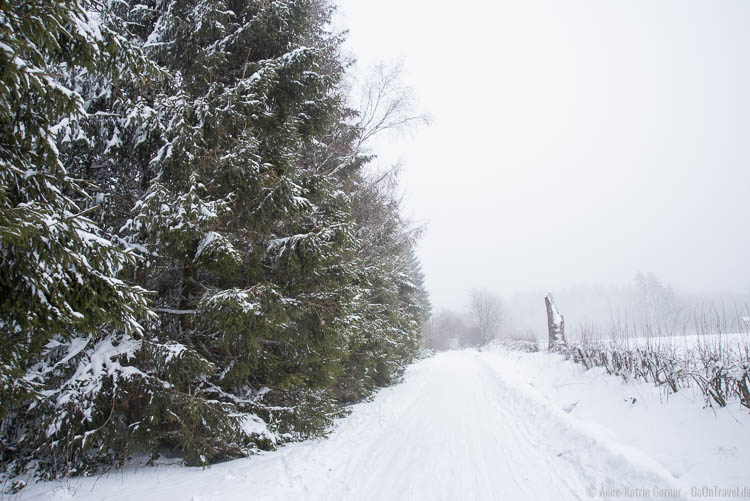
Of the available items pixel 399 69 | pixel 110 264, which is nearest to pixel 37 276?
pixel 110 264

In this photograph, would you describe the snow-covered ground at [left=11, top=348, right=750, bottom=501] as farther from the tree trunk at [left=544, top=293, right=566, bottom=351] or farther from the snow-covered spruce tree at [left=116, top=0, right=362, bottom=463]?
the tree trunk at [left=544, top=293, right=566, bottom=351]

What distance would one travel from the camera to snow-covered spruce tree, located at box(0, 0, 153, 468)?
2026 millimetres

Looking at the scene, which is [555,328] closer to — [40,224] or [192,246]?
[192,246]

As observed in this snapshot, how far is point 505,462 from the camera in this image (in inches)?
152

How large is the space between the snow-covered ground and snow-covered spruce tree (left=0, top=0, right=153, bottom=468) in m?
1.83

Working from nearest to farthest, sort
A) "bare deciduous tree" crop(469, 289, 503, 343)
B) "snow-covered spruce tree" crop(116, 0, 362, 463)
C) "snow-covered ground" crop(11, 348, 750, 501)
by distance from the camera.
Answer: "snow-covered ground" crop(11, 348, 750, 501) < "snow-covered spruce tree" crop(116, 0, 362, 463) < "bare deciduous tree" crop(469, 289, 503, 343)

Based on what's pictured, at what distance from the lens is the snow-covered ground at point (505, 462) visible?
2.98 m

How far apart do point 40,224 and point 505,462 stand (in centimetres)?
498

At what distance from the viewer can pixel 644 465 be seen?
309cm

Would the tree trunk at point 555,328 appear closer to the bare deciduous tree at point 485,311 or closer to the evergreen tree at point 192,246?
the evergreen tree at point 192,246

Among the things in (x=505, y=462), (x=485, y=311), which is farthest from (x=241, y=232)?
(x=485, y=311)

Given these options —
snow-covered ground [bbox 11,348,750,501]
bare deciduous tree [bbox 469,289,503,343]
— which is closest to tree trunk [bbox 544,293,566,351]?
snow-covered ground [bbox 11,348,750,501]

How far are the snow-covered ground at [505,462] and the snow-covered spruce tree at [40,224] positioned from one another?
1827 millimetres

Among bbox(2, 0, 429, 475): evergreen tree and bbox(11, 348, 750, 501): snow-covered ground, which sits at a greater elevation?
bbox(2, 0, 429, 475): evergreen tree
